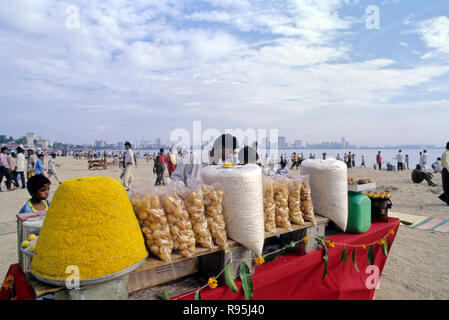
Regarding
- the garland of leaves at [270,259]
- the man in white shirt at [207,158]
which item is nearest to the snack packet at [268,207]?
the garland of leaves at [270,259]

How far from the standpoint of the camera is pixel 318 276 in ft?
7.68

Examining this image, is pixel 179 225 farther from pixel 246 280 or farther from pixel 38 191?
pixel 38 191

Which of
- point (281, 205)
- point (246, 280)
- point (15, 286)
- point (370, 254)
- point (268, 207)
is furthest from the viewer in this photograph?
point (370, 254)

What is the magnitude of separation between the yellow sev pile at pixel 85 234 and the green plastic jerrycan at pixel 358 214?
233 centimetres

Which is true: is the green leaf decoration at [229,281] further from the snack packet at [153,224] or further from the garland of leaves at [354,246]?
the garland of leaves at [354,246]

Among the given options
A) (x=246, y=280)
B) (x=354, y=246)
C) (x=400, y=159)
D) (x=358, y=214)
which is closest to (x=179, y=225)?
(x=246, y=280)

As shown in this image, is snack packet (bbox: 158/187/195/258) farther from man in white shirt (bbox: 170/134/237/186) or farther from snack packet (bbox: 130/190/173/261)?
man in white shirt (bbox: 170/134/237/186)

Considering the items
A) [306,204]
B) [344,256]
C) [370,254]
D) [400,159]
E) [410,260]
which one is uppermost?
[306,204]

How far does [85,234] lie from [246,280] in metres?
1.09

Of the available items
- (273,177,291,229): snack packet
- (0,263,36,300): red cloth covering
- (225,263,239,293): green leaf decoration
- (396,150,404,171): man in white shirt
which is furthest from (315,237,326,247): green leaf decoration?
(396,150,404,171): man in white shirt
